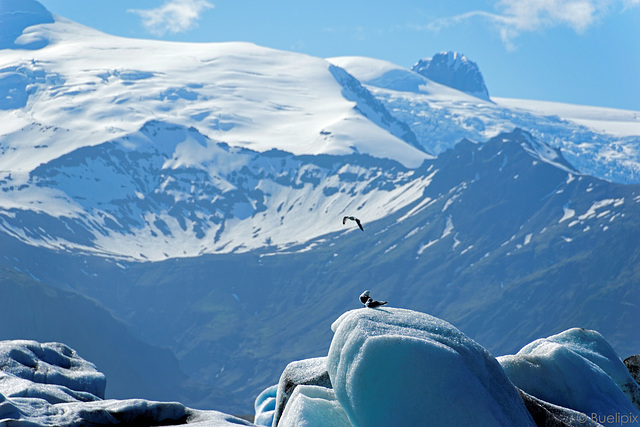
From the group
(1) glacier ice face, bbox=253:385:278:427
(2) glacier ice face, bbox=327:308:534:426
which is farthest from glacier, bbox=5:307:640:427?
(1) glacier ice face, bbox=253:385:278:427

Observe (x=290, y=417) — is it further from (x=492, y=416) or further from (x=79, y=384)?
(x=79, y=384)

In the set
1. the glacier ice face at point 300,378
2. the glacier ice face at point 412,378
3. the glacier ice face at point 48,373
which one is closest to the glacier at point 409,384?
the glacier ice face at point 412,378

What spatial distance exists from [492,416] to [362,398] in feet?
9.63

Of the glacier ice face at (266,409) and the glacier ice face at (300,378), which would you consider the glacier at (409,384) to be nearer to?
the glacier ice face at (300,378)

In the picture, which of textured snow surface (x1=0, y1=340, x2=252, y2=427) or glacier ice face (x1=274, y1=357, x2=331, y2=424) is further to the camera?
glacier ice face (x1=274, y1=357, x2=331, y2=424)

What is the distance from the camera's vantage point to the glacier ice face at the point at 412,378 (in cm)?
1856

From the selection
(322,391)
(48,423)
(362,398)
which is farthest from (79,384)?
(362,398)

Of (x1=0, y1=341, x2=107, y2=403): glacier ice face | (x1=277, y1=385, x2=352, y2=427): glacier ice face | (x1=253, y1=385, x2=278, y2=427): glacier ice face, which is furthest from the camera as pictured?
(x1=253, y1=385, x2=278, y2=427): glacier ice face

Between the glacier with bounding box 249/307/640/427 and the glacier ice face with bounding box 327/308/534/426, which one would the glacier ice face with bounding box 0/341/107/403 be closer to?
the glacier with bounding box 249/307/640/427

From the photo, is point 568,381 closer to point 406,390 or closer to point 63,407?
point 406,390

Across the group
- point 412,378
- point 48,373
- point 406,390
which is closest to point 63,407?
point 48,373

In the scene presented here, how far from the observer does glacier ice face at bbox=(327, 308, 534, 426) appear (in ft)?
60.9

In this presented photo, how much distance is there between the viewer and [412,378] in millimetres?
18812

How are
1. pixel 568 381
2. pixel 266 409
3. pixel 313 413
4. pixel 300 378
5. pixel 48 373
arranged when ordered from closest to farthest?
pixel 313 413, pixel 300 378, pixel 568 381, pixel 48 373, pixel 266 409
